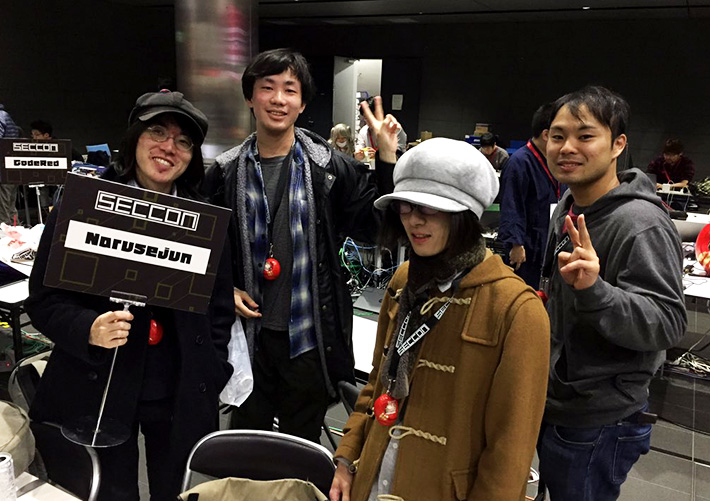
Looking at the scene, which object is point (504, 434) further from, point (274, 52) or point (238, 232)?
point (274, 52)

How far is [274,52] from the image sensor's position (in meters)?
1.76

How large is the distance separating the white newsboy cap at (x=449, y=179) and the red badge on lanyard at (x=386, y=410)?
0.46m

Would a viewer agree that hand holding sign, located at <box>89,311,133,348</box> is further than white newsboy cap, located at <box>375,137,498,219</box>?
Yes

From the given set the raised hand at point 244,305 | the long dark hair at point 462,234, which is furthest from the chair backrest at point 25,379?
the long dark hair at point 462,234

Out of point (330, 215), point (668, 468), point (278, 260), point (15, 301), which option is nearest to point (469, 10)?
point (668, 468)

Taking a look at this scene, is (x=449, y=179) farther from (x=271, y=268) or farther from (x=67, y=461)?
(x=67, y=461)

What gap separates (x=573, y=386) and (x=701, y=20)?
10291mm

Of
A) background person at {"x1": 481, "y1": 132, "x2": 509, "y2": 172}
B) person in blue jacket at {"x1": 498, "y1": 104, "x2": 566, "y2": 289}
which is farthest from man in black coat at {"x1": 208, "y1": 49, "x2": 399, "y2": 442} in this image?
background person at {"x1": 481, "y1": 132, "x2": 509, "y2": 172}

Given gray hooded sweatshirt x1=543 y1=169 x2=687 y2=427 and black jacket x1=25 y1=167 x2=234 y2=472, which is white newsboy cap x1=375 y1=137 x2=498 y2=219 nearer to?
gray hooded sweatshirt x1=543 y1=169 x2=687 y2=427

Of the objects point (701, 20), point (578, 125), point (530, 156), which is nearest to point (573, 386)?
point (578, 125)

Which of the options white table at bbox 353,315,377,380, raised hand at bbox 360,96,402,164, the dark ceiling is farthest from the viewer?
the dark ceiling

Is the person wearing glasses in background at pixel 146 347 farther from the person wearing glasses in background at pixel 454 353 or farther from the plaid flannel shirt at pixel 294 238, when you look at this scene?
the person wearing glasses in background at pixel 454 353

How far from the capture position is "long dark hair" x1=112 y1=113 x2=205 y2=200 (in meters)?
1.50

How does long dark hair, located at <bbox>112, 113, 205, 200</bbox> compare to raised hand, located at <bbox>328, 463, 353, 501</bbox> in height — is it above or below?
above
